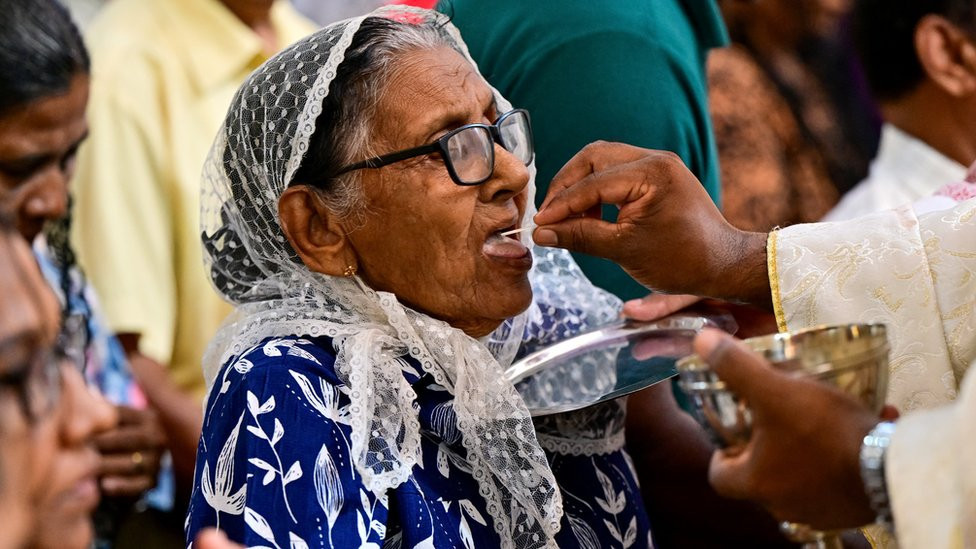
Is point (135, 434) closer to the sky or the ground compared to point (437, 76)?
closer to the ground

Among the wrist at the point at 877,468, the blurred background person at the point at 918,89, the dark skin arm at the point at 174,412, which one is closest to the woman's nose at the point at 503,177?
Answer: the wrist at the point at 877,468

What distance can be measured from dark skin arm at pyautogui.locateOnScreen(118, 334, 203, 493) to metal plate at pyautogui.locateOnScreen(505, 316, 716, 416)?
4.40 feet

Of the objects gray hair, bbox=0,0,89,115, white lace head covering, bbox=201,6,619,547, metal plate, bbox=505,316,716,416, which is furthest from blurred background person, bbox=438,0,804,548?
gray hair, bbox=0,0,89,115

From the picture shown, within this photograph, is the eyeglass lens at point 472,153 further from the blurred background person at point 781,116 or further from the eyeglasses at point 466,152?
the blurred background person at point 781,116

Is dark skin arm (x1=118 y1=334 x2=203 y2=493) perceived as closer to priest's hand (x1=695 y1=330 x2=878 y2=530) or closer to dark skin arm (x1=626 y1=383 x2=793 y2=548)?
dark skin arm (x1=626 y1=383 x2=793 y2=548)

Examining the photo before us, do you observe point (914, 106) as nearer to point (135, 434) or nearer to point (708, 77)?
point (708, 77)

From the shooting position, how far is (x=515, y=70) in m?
3.10

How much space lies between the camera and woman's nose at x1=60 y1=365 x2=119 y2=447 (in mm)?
1595

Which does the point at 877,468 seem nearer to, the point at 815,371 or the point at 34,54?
the point at 815,371

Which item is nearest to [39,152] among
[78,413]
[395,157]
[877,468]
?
[395,157]

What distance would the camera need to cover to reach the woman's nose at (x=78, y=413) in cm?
159

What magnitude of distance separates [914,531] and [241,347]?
49.3 inches

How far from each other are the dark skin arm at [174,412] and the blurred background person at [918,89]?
2.25 m

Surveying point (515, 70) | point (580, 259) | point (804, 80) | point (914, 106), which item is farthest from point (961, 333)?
point (804, 80)
